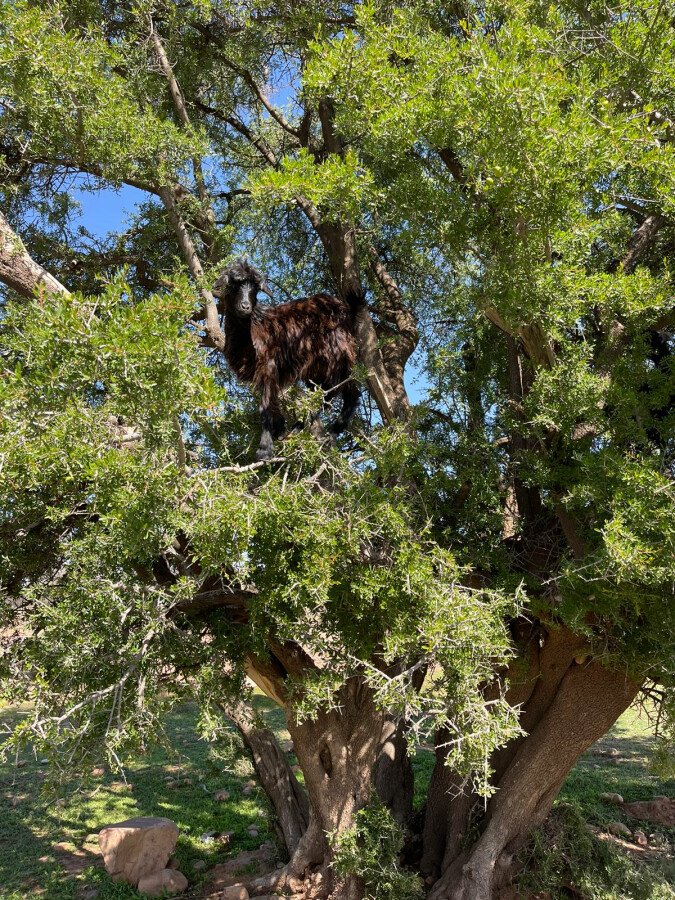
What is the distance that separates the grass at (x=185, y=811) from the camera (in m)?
5.70

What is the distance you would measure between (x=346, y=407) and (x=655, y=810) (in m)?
5.79

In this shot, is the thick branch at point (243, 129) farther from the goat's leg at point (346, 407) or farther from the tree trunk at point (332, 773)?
the tree trunk at point (332, 773)

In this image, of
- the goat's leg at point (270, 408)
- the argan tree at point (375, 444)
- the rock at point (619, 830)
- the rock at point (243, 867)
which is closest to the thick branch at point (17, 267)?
the argan tree at point (375, 444)

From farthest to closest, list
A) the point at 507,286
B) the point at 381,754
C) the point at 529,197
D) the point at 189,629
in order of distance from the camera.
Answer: the point at 381,754 → the point at 189,629 → the point at 507,286 → the point at 529,197

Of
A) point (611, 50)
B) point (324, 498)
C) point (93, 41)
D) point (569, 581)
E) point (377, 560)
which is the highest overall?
point (93, 41)

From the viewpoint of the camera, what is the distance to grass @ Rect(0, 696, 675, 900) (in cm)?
570

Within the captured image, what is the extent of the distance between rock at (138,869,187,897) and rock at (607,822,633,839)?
163 inches

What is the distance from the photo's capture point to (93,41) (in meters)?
4.61

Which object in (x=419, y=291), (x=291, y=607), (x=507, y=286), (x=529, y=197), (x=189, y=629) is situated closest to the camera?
(x=529, y=197)

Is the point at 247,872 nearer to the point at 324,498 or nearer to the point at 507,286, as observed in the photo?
the point at 324,498

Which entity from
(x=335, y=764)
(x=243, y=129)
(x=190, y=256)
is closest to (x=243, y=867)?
(x=335, y=764)

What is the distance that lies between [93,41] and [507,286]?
10.9 feet

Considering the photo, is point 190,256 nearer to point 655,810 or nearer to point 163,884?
point 163,884

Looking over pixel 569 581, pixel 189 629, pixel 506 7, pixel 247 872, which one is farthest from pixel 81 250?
pixel 247 872
